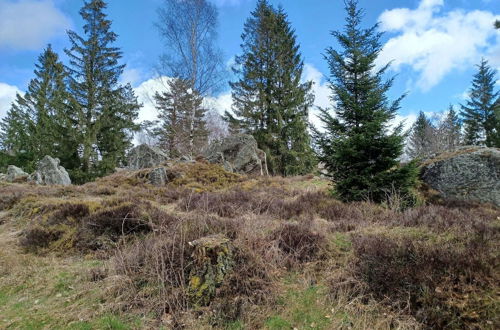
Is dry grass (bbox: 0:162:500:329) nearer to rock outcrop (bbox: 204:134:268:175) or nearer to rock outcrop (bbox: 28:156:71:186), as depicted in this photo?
rock outcrop (bbox: 204:134:268:175)

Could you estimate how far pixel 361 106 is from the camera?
22.6ft

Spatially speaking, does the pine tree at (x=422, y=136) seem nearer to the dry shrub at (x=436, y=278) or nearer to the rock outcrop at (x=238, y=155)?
the rock outcrop at (x=238, y=155)

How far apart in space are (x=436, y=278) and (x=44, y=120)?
72.5 feet

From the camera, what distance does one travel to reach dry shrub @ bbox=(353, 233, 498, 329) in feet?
7.47

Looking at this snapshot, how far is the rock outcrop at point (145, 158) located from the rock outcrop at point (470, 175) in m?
11.1

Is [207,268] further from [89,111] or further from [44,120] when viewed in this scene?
[44,120]

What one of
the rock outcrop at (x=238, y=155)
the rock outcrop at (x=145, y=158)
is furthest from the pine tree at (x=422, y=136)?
the rock outcrop at (x=145, y=158)

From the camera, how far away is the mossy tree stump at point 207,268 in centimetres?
277

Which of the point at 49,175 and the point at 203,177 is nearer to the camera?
the point at 203,177

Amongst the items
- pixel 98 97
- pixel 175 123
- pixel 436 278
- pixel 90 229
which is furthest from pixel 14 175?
pixel 436 278

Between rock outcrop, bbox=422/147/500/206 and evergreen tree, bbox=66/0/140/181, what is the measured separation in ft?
56.7

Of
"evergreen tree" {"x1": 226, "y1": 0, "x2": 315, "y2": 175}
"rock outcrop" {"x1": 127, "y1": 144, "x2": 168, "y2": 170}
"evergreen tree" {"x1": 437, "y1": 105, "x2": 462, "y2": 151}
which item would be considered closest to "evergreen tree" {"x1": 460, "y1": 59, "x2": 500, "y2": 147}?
"evergreen tree" {"x1": 437, "y1": 105, "x2": 462, "y2": 151}

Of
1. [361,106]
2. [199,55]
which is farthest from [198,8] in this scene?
[361,106]

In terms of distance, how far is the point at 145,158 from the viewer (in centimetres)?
1338
